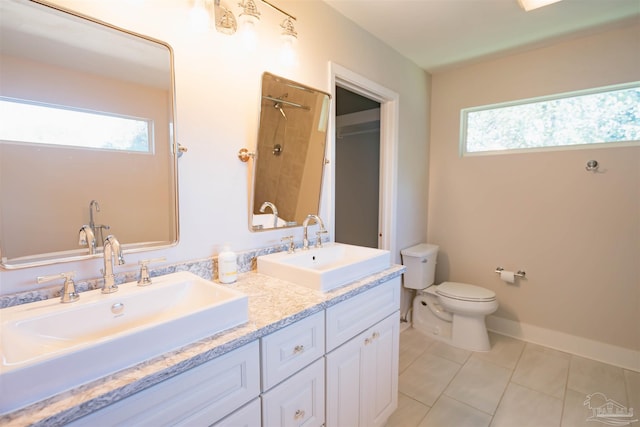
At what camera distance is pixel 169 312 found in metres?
1.04

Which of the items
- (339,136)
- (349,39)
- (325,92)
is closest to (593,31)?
(349,39)

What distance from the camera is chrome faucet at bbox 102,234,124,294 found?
969 mm

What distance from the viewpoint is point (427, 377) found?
2.07 m

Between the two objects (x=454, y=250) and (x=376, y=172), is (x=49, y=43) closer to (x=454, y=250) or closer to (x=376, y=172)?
(x=376, y=172)

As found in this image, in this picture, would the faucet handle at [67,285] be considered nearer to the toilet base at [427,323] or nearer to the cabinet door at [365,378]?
the cabinet door at [365,378]

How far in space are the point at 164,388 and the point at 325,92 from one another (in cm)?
163

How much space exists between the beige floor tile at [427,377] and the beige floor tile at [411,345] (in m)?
0.04

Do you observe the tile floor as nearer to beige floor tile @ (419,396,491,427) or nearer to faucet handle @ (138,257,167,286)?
beige floor tile @ (419,396,491,427)

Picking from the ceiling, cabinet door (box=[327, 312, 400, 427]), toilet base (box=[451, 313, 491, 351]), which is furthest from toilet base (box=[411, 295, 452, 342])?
the ceiling

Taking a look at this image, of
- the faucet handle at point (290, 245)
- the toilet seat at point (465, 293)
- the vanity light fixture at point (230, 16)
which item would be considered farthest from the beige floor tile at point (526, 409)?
the vanity light fixture at point (230, 16)

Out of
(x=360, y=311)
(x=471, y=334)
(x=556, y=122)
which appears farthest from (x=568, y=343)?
(x=360, y=311)

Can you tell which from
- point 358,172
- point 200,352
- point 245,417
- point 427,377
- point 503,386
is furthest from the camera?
point 358,172

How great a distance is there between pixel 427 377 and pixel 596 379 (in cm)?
113

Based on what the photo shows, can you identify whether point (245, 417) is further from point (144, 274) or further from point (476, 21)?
point (476, 21)
